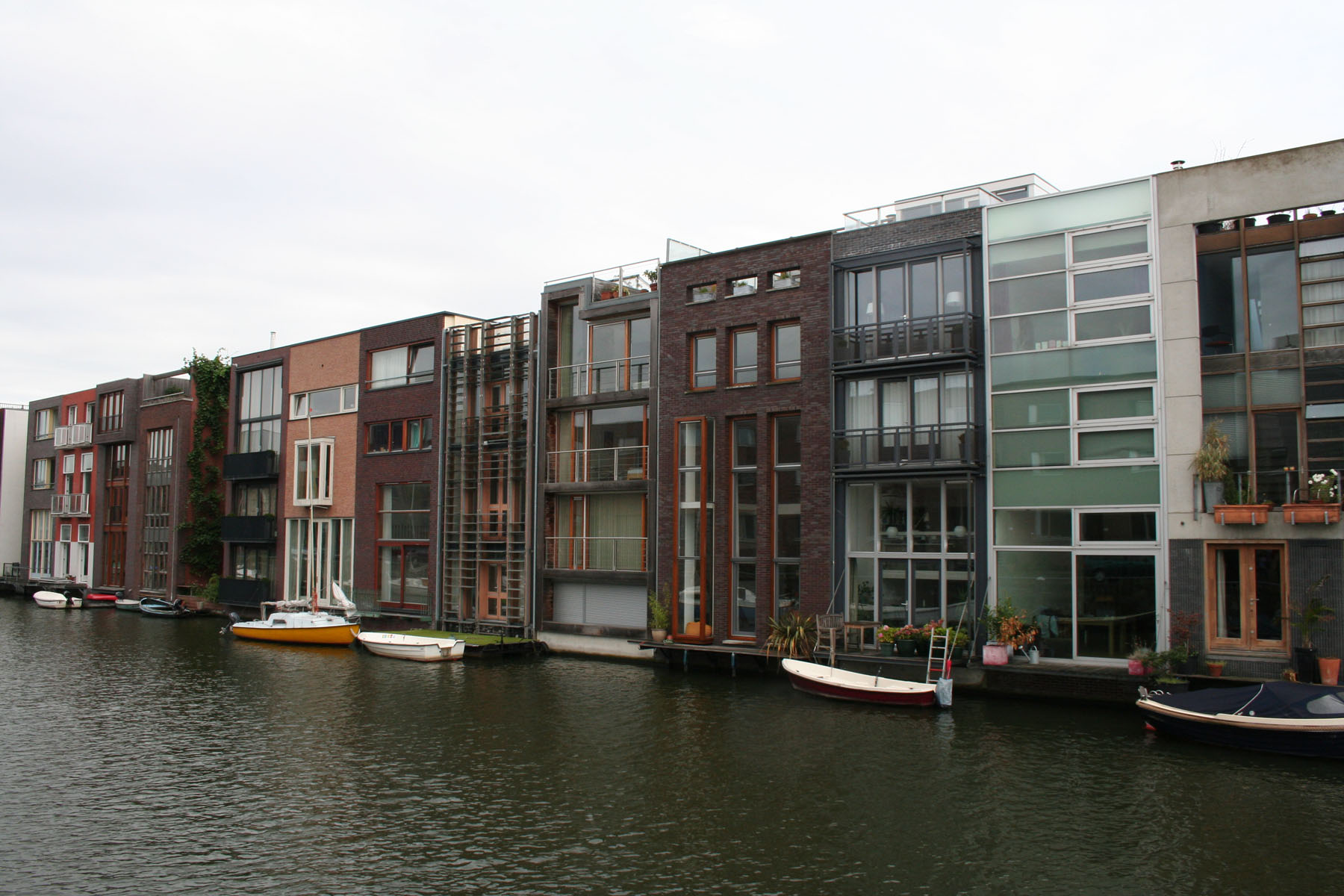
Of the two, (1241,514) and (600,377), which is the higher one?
(600,377)

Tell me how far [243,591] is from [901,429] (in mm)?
35532

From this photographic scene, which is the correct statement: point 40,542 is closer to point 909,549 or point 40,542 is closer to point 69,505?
point 69,505

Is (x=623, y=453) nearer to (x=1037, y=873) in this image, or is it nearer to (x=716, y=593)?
(x=716, y=593)

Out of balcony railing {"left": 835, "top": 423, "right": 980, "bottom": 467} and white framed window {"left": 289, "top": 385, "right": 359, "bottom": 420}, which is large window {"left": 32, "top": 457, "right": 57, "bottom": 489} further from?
balcony railing {"left": 835, "top": 423, "right": 980, "bottom": 467}

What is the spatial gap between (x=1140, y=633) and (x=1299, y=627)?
11.2 ft

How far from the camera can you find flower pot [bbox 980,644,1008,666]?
24797 millimetres

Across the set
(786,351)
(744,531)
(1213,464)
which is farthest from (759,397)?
(1213,464)

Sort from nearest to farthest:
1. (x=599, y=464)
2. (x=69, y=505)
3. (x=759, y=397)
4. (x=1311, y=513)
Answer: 1. (x=1311, y=513)
2. (x=759, y=397)
3. (x=599, y=464)
4. (x=69, y=505)

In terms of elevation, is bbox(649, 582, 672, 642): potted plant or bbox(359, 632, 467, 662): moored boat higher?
bbox(649, 582, 672, 642): potted plant

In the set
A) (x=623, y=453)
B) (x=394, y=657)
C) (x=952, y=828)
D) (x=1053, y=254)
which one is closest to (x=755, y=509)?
(x=623, y=453)

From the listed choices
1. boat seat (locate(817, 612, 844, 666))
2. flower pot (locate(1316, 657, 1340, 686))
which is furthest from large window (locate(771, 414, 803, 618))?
flower pot (locate(1316, 657, 1340, 686))

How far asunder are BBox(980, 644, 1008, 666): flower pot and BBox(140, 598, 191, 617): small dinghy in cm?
4124

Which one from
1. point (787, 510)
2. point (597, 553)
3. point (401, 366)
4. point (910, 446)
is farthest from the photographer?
point (401, 366)

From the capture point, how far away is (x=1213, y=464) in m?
23.1
